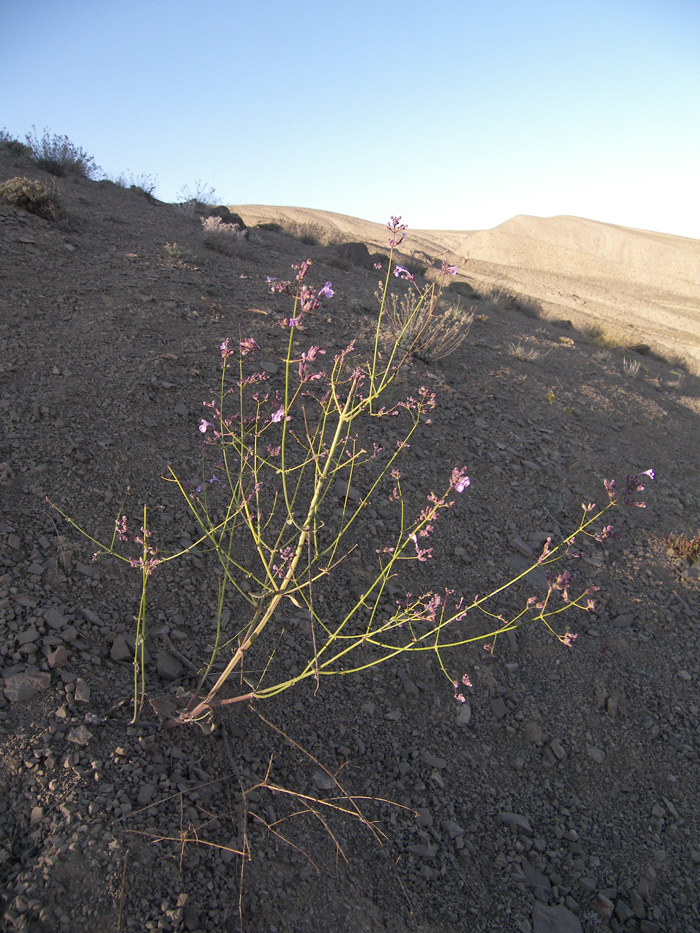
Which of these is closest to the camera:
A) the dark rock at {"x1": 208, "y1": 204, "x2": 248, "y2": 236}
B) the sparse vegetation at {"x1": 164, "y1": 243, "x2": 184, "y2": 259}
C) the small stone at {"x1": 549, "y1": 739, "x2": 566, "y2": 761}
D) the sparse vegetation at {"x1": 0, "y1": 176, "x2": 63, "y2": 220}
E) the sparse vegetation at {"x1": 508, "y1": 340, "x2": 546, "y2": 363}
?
the small stone at {"x1": 549, "y1": 739, "x2": 566, "y2": 761}

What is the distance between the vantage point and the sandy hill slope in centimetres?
1656

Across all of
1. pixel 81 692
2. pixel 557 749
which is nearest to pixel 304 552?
pixel 81 692

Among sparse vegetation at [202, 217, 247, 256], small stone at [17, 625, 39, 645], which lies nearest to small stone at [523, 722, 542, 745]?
small stone at [17, 625, 39, 645]

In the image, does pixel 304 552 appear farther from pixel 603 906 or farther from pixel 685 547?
pixel 685 547

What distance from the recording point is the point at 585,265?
2577 cm

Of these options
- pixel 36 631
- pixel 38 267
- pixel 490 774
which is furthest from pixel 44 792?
pixel 38 267

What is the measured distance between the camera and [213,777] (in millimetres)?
1936

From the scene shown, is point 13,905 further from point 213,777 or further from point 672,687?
point 672,687

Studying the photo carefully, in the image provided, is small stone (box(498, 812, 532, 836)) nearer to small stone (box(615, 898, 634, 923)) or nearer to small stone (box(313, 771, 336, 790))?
small stone (box(615, 898, 634, 923))

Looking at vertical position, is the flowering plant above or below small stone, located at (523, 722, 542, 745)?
above

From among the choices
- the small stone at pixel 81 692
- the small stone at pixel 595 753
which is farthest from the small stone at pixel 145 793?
the small stone at pixel 595 753

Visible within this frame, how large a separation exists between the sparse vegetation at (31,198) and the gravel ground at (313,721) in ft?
6.63

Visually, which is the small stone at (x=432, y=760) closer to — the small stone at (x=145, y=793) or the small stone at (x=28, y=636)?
the small stone at (x=145, y=793)

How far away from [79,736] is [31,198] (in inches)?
252
